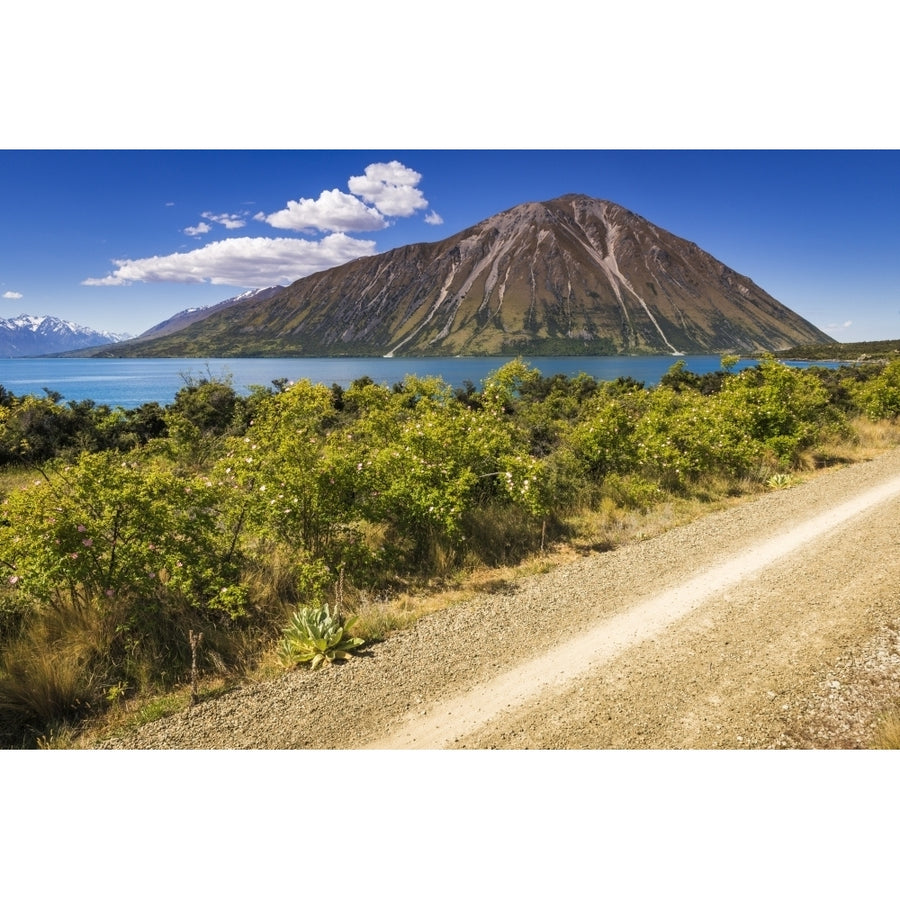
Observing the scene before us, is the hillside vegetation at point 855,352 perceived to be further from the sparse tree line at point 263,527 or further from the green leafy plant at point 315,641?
the green leafy plant at point 315,641

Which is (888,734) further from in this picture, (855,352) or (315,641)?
(855,352)

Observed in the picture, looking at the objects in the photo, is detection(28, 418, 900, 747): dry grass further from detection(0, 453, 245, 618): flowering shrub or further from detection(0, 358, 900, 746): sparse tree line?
detection(0, 453, 245, 618): flowering shrub

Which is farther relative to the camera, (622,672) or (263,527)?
(263,527)

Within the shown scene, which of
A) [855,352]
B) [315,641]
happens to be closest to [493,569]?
[315,641]

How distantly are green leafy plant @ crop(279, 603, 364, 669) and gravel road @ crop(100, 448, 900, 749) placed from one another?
0.69ft

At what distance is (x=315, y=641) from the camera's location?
16.8ft

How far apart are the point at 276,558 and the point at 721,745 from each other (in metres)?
5.34

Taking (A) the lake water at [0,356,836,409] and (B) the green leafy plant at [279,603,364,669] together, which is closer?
(B) the green leafy plant at [279,603,364,669]

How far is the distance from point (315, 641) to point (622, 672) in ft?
10.3

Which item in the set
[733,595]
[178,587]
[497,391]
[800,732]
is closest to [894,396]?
[497,391]

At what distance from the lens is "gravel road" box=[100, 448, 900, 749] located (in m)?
3.90

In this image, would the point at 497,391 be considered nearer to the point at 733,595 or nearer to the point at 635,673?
the point at 733,595

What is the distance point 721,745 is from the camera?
→ 12.1 ft

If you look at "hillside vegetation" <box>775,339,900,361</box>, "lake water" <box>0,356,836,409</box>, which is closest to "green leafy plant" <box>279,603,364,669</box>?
"lake water" <box>0,356,836,409</box>
